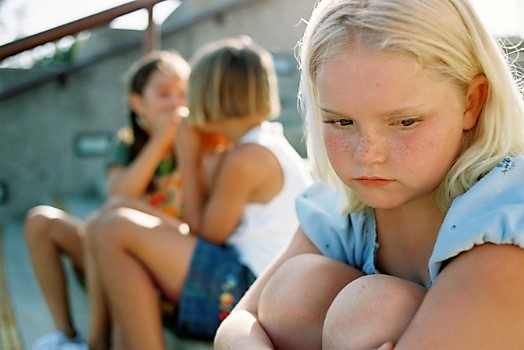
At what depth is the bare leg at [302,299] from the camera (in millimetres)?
1283

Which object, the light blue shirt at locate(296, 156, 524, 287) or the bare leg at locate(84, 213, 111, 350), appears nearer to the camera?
the light blue shirt at locate(296, 156, 524, 287)

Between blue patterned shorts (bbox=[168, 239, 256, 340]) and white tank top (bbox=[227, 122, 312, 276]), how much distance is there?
0.23 feet

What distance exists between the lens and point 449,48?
1108 millimetres

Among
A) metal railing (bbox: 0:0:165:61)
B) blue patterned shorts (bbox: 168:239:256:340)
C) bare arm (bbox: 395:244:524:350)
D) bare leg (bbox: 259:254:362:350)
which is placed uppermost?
bare arm (bbox: 395:244:524:350)

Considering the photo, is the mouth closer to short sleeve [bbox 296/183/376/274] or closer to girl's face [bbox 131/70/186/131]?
short sleeve [bbox 296/183/376/274]

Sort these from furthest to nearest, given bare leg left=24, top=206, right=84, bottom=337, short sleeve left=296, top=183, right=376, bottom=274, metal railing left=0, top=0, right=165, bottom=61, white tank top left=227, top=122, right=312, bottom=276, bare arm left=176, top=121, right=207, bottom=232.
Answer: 1. bare leg left=24, top=206, right=84, bottom=337
2. metal railing left=0, top=0, right=165, bottom=61
3. bare arm left=176, top=121, right=207, bottom=232
4. white tank top left=227, top=122, right=312, bottom=276
5. short sleeve left=296, top=183, right=376, bottom=274

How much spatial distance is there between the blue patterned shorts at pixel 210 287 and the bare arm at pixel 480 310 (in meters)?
1.11

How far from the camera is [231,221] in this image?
218 centimetres

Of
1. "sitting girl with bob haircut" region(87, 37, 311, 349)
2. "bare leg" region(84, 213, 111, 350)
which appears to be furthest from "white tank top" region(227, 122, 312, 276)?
"bare leg" region(84, 213, 111, 350)

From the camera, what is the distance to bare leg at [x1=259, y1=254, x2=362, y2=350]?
1283 mm

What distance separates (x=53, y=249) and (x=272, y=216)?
93 cm

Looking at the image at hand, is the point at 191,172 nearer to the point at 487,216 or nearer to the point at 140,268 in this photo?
the point at 140,268

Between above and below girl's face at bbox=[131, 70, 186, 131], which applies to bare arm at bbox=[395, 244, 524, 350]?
above

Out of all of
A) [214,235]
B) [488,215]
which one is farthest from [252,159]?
[488,215]
